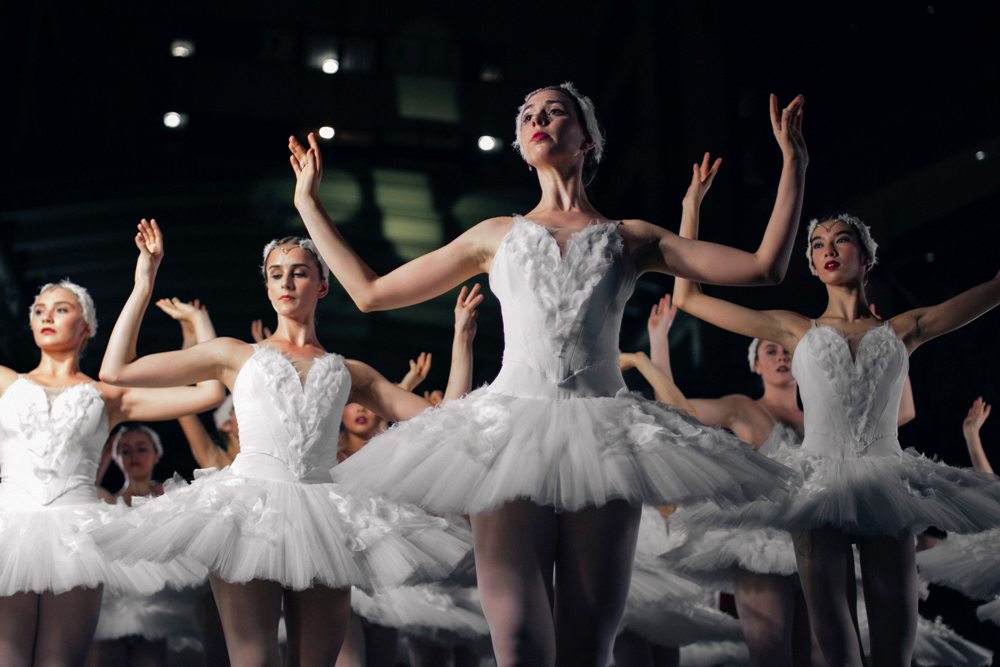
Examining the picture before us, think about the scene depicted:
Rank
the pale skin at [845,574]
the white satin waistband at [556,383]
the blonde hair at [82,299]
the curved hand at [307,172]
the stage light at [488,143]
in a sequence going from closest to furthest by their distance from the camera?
the white satin waistband at [556,383]
the curved hand at [307,172]
the pale skin at [845,574]
the blonde hair at [82,299]
the stage light at [488,143]

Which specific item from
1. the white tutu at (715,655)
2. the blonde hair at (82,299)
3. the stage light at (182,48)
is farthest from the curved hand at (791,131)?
the stage light at (182,48)

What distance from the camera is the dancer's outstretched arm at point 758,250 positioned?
237 centimetres

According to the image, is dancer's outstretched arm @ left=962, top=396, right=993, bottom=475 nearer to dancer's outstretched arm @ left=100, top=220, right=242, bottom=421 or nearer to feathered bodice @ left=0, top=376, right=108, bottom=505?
dancer's outstretched arm @ left=100, top=220, right=242, bottom=421

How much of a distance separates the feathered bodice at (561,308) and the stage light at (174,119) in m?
9.10

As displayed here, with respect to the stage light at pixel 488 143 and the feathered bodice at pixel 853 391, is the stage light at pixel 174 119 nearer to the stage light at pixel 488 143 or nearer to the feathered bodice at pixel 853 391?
the stage light at pixel 488 143

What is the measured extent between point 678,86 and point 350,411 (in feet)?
18.5

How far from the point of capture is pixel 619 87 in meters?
11.4

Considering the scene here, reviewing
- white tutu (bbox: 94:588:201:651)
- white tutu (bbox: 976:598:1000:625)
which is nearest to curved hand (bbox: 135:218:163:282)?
white tutu (bbox: 94:588:201:651)

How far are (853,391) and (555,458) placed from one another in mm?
1720

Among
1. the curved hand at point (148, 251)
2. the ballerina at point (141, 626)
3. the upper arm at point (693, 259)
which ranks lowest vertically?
the ballerina at point (141, 626)

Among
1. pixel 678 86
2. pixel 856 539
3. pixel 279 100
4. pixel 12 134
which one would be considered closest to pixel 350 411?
pixel 856 539

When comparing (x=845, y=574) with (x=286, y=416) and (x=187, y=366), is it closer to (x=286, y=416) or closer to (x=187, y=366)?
(x=286, y=416)

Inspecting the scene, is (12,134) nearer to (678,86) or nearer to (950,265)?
(678,86)

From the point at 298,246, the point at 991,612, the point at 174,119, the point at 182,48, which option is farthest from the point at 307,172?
the point at 182,48
